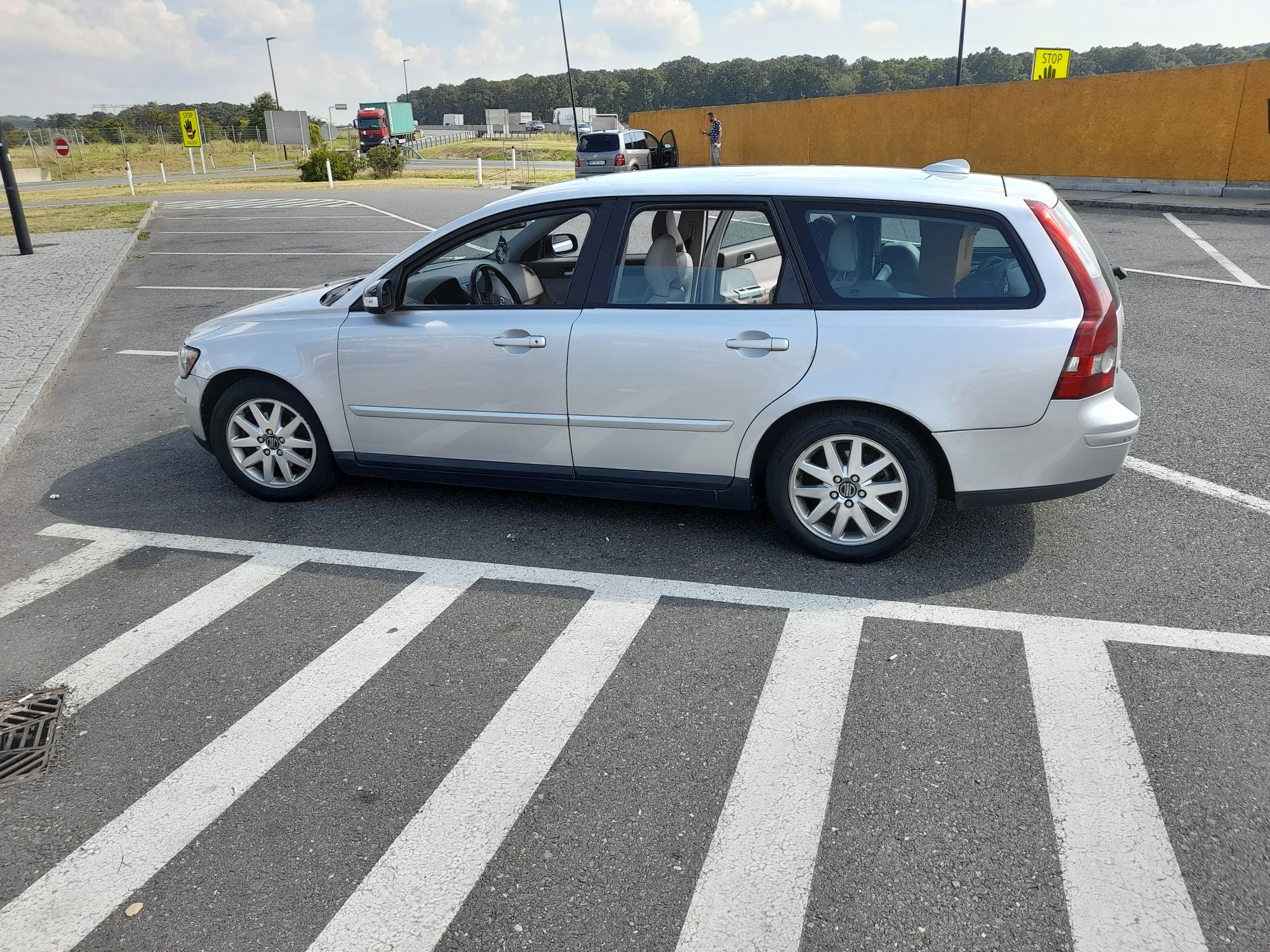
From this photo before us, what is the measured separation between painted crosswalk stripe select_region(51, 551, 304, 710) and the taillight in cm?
355

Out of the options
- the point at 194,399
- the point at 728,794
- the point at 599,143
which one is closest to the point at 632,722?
the point at 728,794

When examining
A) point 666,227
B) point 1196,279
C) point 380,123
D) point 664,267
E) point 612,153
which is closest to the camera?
point 664,267

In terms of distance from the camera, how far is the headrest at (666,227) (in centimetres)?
482

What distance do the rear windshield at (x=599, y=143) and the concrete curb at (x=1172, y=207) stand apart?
1383 cm

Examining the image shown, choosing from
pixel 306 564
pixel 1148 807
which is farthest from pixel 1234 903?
pixel 306 564

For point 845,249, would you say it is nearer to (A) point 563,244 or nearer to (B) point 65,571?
(A) point 563,244

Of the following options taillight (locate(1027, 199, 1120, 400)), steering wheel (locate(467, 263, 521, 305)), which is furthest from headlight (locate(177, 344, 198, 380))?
taillight (locate(1027, 199, 1120, 400))

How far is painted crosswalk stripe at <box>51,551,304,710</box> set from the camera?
3844 millimetres

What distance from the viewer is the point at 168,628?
4.23 m

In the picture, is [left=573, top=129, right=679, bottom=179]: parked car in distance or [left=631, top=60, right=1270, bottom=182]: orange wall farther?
[left=573, top=129, right=679, bottom=179]: parked car in distance

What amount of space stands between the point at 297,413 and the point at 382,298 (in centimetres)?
84

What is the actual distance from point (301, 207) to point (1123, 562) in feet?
83.0

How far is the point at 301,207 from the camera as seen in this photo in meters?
26.2

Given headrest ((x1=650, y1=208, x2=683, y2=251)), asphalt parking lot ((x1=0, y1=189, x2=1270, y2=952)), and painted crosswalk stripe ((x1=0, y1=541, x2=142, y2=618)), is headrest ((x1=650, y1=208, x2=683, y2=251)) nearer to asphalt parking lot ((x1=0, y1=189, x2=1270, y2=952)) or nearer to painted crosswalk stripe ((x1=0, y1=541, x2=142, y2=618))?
asphalt parking lot ((x1=0, y1=189, x2=1270, y2=952))
